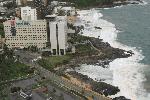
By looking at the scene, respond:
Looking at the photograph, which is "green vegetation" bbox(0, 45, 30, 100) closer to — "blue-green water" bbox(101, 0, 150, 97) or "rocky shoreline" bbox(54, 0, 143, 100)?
"rocky shoreline" bbox(54, 0, 143, 100)

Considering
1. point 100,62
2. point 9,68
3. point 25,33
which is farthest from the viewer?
point 25,33

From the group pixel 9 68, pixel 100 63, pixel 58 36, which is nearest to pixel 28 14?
pixel 58 36

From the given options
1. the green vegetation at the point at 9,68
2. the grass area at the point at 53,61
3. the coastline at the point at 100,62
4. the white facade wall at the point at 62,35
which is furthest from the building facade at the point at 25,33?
the coastline at the point at 100,62

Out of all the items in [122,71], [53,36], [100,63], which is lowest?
[122,71]

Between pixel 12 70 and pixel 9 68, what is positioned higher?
pixel 9 68

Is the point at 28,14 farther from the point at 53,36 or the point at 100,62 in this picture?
the point at 100,62

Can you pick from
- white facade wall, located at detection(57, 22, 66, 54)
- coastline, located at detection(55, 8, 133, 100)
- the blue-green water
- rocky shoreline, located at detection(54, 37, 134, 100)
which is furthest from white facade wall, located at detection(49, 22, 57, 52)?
the blue-green water

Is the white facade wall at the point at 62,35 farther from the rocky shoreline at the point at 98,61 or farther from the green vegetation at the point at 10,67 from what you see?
the green vegetation at the point at 10,67

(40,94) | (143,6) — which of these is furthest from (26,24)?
(143,6)
